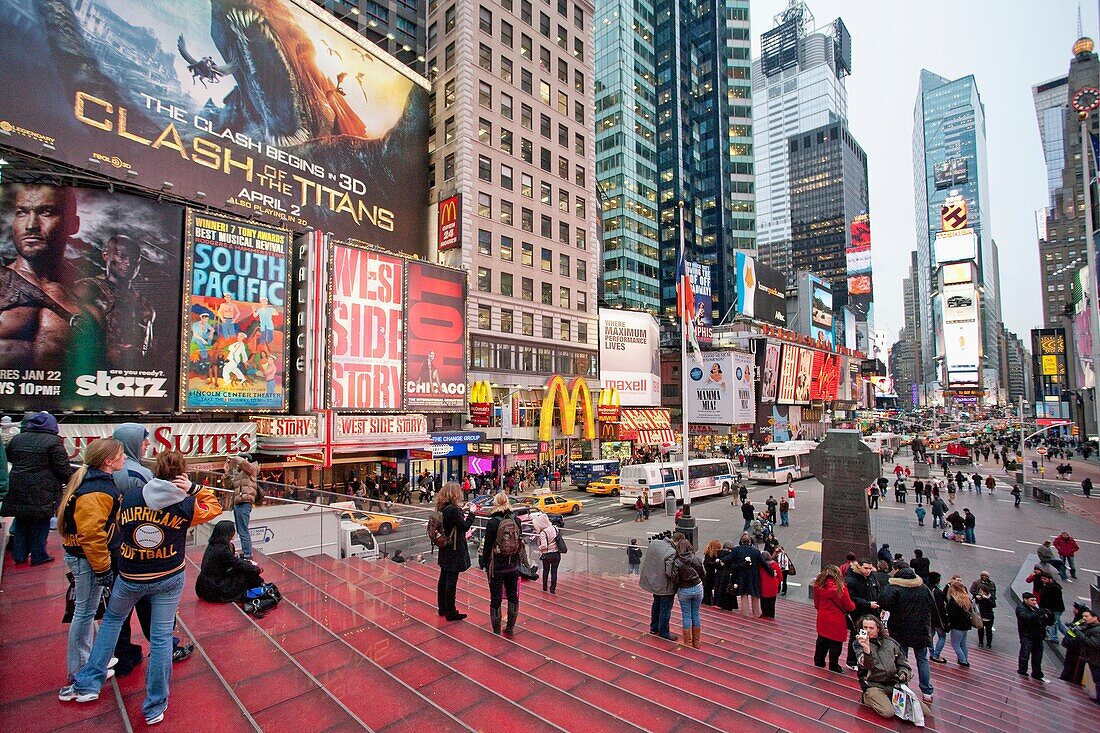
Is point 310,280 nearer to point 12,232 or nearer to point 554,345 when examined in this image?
point 12,232

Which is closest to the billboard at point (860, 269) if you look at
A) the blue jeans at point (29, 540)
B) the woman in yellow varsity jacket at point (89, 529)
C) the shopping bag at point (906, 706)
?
the shopping bag at point (906, 706)

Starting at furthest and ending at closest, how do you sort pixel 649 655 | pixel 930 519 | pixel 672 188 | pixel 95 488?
pixel 672 188 → pixel 930 519 → pixel 649 655 → pixel 95 488

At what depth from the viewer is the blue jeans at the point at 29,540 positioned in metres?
7.71

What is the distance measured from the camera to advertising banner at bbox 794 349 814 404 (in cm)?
8144

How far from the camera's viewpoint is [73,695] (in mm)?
Answer: 4352

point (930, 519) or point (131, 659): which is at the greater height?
point (131, 659)

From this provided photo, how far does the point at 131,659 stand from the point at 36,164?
27369 millimetres

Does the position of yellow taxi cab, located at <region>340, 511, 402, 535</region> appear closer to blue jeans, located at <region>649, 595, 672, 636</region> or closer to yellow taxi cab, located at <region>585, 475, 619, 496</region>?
blue jeans, located at <region>649, 595, 672, 636</region>

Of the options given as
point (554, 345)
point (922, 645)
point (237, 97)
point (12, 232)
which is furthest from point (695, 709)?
point (554, 345)

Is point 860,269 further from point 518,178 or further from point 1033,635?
point 1033,635

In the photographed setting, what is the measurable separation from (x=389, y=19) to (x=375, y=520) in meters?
65.6

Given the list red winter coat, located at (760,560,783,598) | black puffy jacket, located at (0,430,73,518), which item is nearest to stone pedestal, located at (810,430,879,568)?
red winter coat, located at (760,560,783,598)

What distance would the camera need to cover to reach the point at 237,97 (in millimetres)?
31109

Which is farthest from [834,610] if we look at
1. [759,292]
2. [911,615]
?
[759,292]
